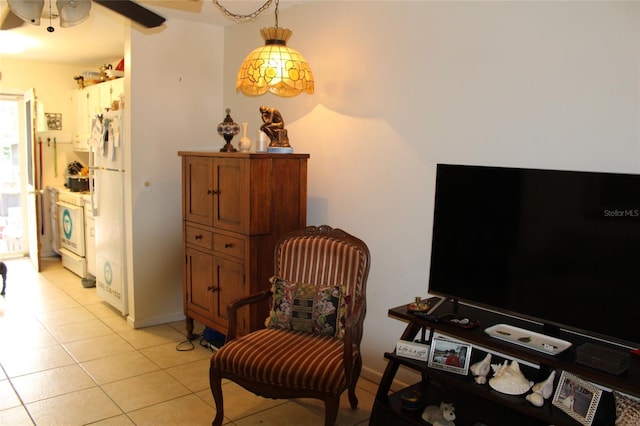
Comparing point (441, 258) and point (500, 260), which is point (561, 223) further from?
point (441, 258)

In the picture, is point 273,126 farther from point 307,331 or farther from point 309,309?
point 307,331

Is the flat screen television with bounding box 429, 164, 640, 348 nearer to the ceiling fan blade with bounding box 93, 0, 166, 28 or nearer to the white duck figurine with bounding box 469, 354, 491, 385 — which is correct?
the white duck figurine with bounding box 469, 354, 491, 385

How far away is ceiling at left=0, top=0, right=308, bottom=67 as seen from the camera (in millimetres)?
3547

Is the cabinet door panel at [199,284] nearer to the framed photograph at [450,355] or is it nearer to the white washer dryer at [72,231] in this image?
the framed photograph at [450,355]

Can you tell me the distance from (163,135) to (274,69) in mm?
1564

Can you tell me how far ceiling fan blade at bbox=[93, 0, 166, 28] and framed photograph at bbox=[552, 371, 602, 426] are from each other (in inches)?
79.5

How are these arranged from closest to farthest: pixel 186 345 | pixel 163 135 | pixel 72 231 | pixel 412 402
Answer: pixel 412 402 < pixel 186 345 < pixel 163 135 < pixel 72 231

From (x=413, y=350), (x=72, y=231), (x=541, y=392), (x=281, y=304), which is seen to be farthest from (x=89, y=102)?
(x=541, y=392)

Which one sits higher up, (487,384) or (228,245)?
(228,245)

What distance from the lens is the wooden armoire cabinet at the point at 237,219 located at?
320 cm

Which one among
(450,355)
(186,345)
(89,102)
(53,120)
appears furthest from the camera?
(53,120)

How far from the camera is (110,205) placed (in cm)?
443

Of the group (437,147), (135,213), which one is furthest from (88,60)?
(437,147)

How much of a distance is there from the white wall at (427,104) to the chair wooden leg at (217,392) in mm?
1051
